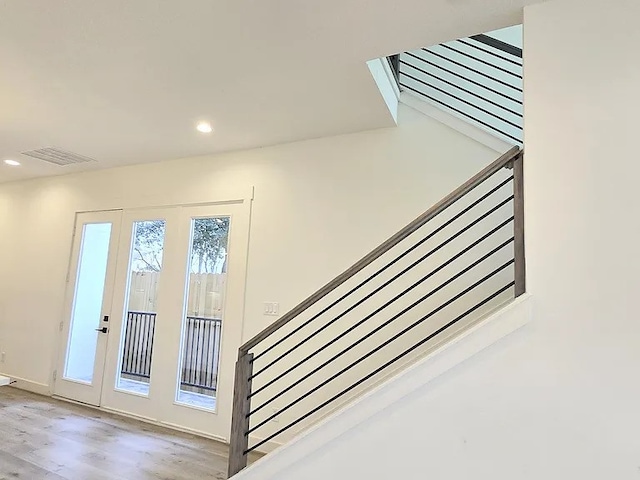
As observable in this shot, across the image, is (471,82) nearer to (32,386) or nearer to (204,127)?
(204,127)

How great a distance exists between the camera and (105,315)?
191 inches

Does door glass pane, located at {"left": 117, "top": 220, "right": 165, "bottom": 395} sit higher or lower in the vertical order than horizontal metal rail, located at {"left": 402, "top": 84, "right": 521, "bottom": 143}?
lower

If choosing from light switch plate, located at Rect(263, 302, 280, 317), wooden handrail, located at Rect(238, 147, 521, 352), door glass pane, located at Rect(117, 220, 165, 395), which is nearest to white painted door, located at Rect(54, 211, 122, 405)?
door glass pane, located at Rect(117, 220, 165, 395)

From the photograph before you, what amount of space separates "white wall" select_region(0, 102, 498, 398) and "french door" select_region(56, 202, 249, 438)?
20 cm

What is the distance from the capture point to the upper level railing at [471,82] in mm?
3072

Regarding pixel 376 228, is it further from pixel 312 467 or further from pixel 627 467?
pixel 627 467

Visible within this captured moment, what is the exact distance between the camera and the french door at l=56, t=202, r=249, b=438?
13.1ft

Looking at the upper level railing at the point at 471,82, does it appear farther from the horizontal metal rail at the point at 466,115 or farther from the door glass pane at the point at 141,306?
the door glass pane at the point at 141,306

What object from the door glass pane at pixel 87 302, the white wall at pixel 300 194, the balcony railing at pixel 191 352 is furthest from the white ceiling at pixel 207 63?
the balcony railing at pixel 191 352

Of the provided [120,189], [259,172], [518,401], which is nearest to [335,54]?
[259,172]

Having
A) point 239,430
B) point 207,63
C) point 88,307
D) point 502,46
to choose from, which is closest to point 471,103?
point 502,46

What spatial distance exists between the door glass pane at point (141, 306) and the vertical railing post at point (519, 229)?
3.66m

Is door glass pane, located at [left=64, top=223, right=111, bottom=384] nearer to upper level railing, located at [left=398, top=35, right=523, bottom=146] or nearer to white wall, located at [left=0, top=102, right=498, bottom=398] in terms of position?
white wall, located at [left=0, top=102, right=498, bottom=398]

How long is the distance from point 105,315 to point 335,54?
3.98 m
